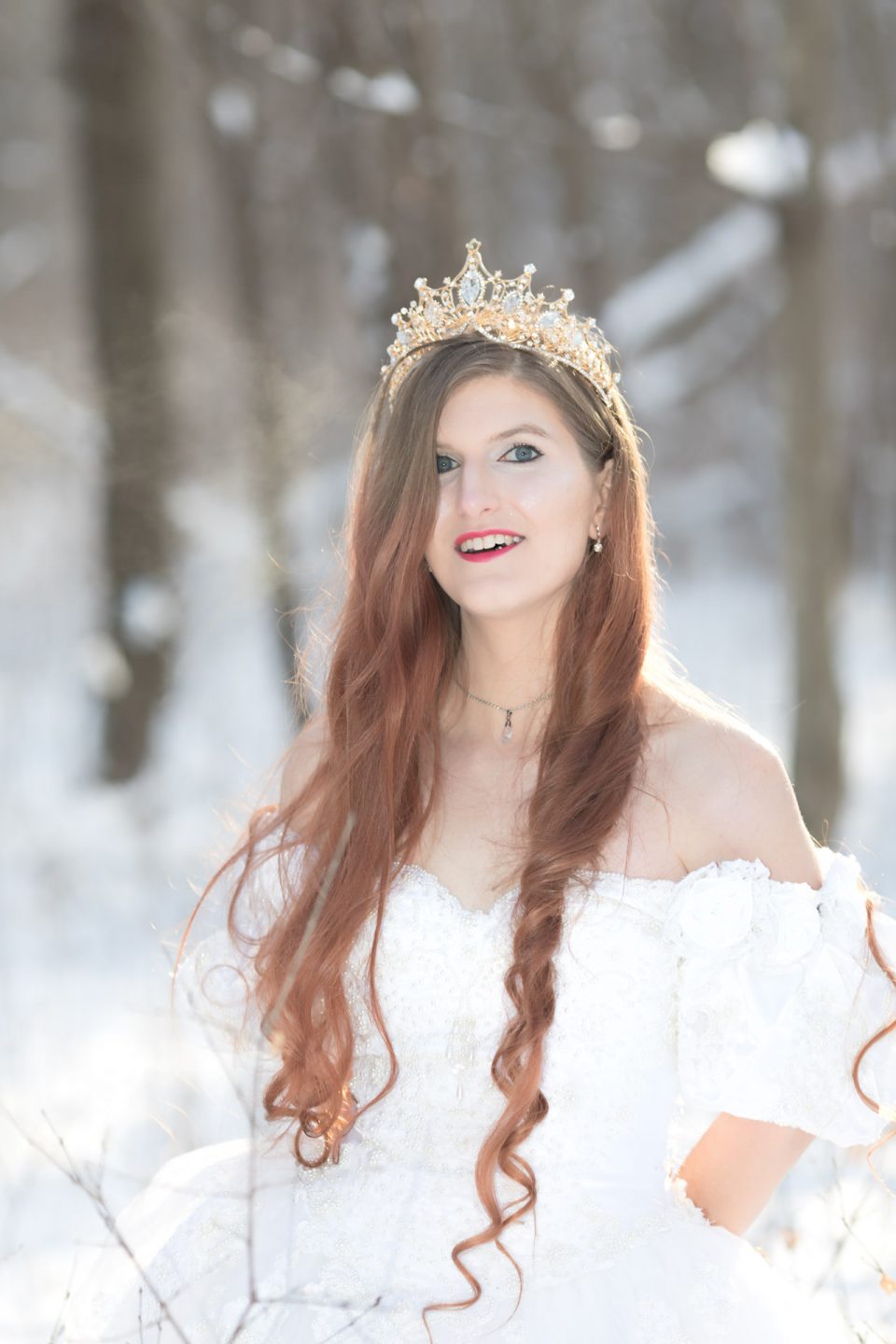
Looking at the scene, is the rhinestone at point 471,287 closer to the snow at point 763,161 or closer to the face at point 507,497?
the face at point 507,497

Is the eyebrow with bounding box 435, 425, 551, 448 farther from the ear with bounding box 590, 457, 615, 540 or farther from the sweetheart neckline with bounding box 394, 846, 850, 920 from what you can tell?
the sweetheart neckline with bounding box 394, 846, 850, 920

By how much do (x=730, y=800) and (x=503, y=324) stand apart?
2.62ft

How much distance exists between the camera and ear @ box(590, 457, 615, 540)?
82.6 inches

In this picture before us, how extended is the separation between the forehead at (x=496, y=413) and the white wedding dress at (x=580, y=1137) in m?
0.66

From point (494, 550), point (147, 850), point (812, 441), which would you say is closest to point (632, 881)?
point (494, 550)

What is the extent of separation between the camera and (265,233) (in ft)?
20.0

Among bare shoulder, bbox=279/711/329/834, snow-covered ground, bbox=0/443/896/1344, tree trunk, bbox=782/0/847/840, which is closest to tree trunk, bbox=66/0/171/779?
snow-covered ground, bbox=0/443/896/1344

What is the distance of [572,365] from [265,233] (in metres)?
4.41

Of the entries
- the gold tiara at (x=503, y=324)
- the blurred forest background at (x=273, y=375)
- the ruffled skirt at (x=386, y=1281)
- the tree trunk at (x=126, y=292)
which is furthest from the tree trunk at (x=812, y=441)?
the ruffled skirt at (x=386, y=1281)

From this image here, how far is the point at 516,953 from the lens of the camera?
181 cm

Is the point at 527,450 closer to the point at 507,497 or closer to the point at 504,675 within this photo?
the point at 507,497

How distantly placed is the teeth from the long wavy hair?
0.27 feet

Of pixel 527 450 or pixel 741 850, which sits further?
pixel 527 450

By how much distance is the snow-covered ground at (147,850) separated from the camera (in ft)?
8.68
